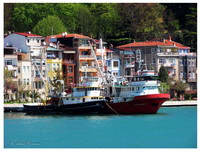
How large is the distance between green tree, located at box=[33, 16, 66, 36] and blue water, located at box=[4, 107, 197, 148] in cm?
1870

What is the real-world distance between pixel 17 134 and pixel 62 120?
7.94m

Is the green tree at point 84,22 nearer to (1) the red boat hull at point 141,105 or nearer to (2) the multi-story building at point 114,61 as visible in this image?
(2) the multi-story building at point 114,61

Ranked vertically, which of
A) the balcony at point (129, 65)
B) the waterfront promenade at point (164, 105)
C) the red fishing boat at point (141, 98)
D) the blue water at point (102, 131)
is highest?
the balcony at point (129, 65)

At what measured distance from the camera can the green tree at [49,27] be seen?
64438 mm

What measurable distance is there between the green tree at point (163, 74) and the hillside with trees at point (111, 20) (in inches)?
233

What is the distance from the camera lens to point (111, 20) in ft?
237

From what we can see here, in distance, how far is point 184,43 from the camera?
71.1 metres

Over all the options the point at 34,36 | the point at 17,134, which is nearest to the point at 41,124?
the point at 17,134

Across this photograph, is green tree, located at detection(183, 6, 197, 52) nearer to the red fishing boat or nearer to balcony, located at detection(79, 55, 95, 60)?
balcony, located at detection(79, 55, 95, 60)

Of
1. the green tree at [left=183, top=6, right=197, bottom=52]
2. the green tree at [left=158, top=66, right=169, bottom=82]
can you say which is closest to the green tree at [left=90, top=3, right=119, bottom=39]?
the green tree at [left=183, top=6, right=197, bottom=52]

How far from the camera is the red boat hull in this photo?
45.7 m

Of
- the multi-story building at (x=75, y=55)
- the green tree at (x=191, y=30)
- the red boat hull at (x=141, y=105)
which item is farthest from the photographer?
the green tree at (x=191, y=30)

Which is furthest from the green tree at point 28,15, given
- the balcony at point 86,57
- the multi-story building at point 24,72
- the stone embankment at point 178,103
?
the stone embankment at point 178,103

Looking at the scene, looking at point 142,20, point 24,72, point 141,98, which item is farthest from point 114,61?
point 141,98
